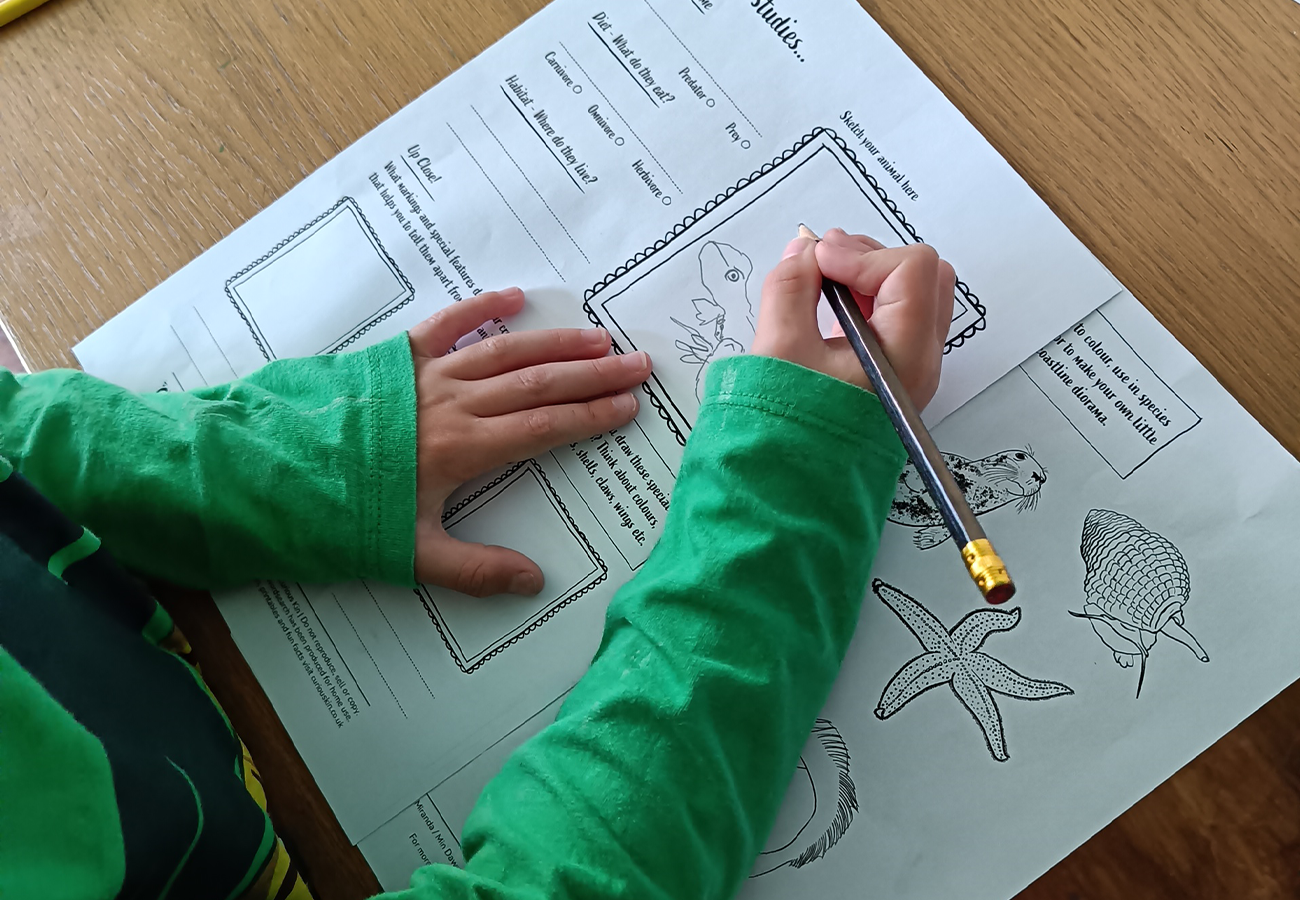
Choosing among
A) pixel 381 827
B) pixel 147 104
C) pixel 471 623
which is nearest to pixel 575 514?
pixel 471 623

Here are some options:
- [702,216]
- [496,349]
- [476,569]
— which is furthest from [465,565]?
[702,216]

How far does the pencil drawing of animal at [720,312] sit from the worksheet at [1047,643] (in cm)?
11

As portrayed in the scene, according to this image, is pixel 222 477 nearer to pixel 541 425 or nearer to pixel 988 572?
pixel 541 425

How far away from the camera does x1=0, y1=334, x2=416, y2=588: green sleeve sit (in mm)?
423

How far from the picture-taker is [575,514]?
448 mm

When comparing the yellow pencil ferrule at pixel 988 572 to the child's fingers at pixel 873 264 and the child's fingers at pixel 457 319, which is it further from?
the child's fingers at pixel 457 319

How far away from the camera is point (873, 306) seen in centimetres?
43

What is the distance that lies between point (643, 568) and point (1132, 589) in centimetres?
22

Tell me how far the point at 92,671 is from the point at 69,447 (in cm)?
13

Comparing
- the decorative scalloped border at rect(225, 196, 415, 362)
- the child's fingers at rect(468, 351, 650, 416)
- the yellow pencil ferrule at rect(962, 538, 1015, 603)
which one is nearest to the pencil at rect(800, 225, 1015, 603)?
the yellow pencil ferrule at rect(962, 538, 1015, 603)

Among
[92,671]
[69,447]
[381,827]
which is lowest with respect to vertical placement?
[381,827]

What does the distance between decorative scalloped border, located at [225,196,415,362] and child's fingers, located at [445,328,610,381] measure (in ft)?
0.18

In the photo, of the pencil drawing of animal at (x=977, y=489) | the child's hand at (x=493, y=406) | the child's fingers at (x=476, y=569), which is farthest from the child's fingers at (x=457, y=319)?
the pencil drawing of animal at (x=977, y=489)

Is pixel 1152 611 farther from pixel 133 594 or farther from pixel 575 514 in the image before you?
pixel 133 594
